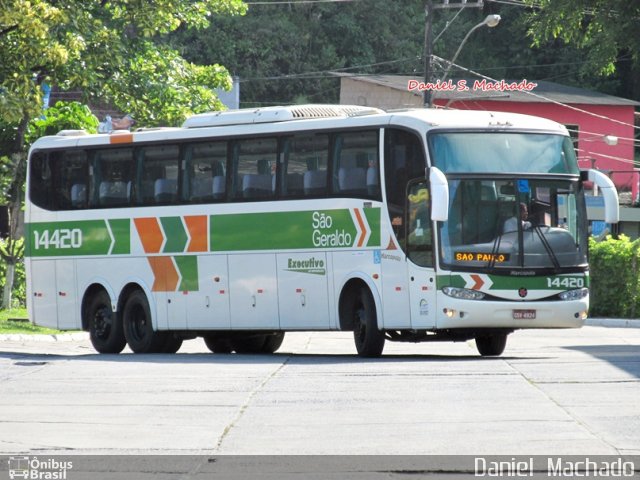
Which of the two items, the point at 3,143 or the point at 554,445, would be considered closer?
the point at 554,445

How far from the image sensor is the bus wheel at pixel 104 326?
25050 mm

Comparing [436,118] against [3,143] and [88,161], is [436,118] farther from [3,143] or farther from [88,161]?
[3,143]

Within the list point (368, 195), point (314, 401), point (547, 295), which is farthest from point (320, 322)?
point (314, 401)

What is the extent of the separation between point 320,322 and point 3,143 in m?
16.2

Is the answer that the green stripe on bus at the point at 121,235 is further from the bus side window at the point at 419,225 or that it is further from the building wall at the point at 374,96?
the building wall at the point at 374,96

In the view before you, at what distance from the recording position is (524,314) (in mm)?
20422

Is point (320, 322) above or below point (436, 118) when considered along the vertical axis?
below

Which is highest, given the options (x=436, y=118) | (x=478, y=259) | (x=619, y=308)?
(x=436, y=118)

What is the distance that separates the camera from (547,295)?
67.7ft

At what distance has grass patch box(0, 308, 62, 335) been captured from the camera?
28.8 m

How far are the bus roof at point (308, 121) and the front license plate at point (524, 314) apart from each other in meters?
2.64

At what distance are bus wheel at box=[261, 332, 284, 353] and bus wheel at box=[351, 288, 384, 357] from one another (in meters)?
4.57

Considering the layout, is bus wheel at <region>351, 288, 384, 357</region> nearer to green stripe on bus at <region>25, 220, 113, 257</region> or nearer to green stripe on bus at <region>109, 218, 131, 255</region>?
green stripe on bus at <region>109, 218, 131, 255</region>
